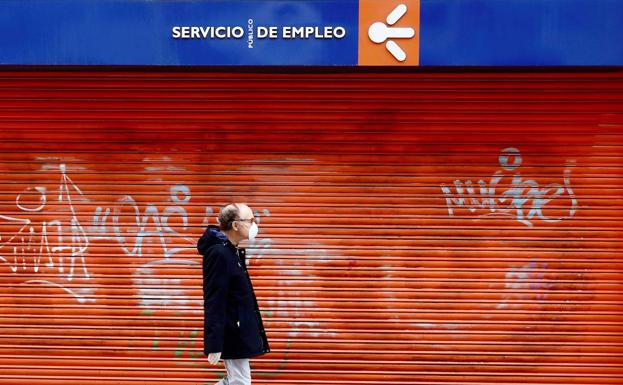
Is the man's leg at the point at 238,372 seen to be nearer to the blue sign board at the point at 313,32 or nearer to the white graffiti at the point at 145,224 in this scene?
the white graffiti at the point at 145,224

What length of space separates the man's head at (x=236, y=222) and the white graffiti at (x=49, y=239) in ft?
6.29

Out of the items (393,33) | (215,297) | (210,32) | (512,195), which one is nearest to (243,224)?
(215,297)

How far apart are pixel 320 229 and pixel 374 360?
46.0 inches

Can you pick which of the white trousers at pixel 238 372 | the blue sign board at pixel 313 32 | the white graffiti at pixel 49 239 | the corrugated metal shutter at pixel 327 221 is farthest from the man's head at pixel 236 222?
the white graffiti at pixel 49 239

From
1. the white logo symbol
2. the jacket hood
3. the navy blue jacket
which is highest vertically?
the white logo symbol

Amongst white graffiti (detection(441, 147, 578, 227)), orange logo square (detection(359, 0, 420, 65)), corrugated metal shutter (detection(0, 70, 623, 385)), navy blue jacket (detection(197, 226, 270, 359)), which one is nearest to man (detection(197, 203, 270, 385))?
navy blue jacket (detection(197, 226, 270, 359))

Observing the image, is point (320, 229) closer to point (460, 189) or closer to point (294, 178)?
point (294, 178)

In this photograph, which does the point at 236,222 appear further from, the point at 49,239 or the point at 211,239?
the point at 49,239

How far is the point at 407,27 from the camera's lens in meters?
6.16

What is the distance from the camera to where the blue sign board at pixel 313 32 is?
6117mm

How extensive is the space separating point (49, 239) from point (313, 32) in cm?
280

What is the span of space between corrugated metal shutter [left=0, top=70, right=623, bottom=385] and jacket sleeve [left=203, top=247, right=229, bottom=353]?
1.48m

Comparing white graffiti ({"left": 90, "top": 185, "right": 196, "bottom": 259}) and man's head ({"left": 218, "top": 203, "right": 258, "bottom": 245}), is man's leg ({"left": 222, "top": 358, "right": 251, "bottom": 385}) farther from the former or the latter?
white graffiti ({"left": 90, "top": 185, "right": 196, "bottom": 259})

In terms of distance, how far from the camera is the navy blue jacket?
499cm
